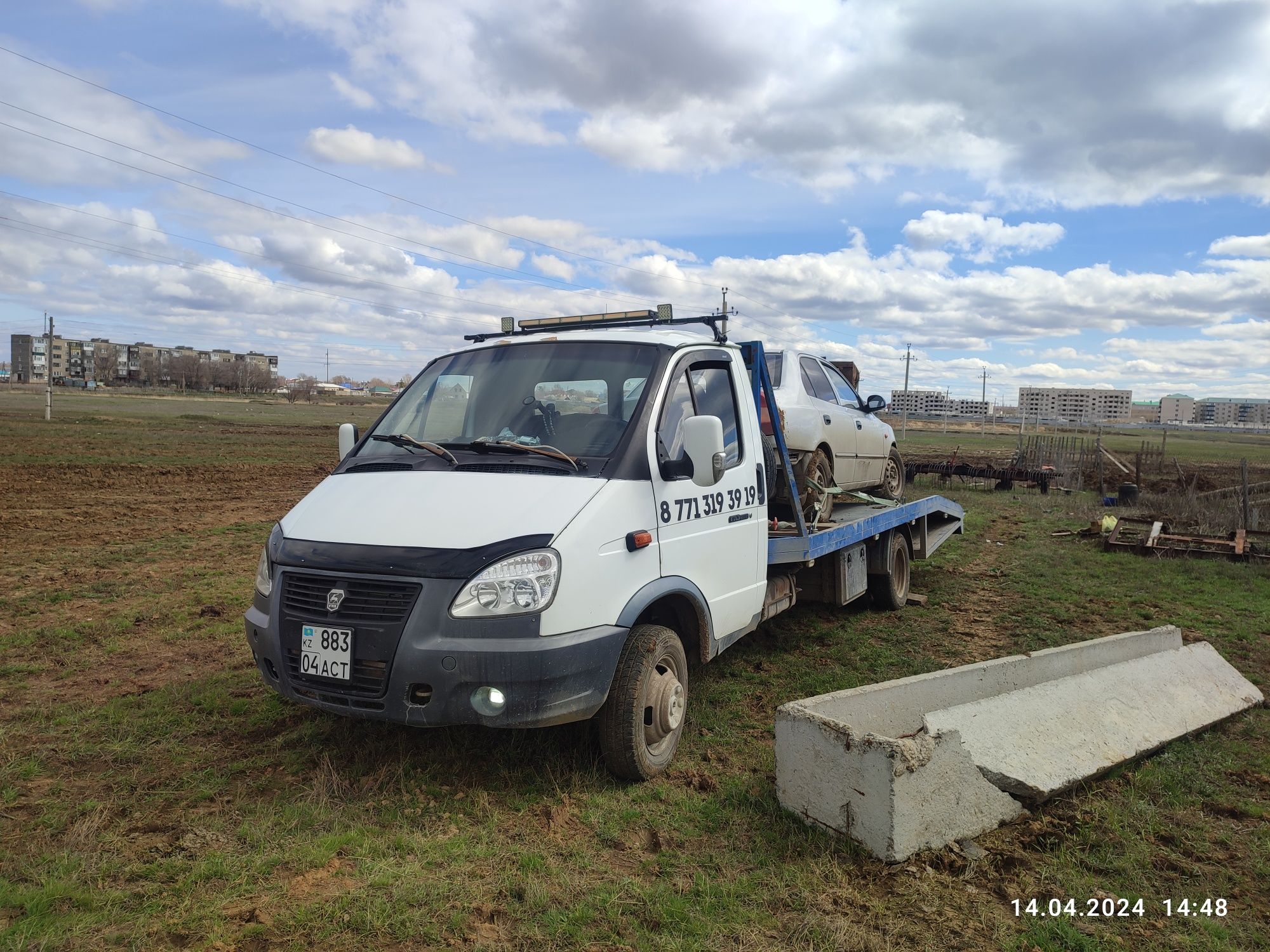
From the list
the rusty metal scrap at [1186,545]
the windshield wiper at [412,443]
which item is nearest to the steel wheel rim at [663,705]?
the windshield wiper at [412,443]

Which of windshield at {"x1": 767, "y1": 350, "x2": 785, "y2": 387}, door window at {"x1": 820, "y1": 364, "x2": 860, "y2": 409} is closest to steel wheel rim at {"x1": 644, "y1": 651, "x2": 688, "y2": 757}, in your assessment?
windshield at {"x1": 767, "y1": 350, "x2": 785, "y2": 387}

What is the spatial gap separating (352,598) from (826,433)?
15.7 ft

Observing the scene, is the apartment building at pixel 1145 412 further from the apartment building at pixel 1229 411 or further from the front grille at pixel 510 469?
Answer: the front grille at pixel 510 469

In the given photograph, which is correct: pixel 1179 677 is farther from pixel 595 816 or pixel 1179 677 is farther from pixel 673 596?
pixel 595 816

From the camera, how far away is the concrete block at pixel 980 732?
3430mm

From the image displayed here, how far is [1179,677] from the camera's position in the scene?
17.2 feet

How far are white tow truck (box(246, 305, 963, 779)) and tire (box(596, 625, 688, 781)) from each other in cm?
1

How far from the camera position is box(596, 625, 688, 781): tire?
12.8ft

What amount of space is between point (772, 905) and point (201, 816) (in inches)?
97.0

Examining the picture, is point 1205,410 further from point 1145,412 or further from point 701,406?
point 701,406

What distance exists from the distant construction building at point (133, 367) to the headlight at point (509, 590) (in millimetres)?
123641

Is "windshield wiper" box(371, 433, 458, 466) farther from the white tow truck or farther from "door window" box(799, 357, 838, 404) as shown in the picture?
"door window" box(799, 357, 838, 404)

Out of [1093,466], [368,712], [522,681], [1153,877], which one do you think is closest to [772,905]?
[522,681]

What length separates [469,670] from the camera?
3.46 metres
